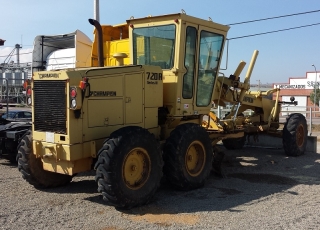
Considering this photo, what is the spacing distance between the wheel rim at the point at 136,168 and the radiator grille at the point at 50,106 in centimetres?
109

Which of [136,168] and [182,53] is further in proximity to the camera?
[182,53]

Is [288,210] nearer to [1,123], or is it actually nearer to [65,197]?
[65,197]

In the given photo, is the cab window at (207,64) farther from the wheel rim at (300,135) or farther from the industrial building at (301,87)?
the industrial building at (301,87)

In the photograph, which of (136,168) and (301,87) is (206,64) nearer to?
(136,168)

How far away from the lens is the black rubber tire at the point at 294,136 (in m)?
11.6

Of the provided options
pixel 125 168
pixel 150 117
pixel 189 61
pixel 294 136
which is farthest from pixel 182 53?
pixel 294 136

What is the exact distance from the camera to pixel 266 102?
40.5 ft

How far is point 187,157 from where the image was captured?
7645 mm

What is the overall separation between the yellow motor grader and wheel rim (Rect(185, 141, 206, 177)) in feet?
0.06

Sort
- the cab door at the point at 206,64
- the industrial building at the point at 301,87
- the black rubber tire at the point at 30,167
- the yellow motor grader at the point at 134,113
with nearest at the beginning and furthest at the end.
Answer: the yellow motor grader at the point at 134,113
the black rubber tire at the point at 30,167
the cab door at the point at 206,64
the industrial building at the point at 301,87

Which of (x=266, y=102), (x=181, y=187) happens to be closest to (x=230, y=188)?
(x=181, y=187)

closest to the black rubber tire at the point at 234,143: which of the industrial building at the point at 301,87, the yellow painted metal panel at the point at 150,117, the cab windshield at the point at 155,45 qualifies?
the cab windshield at the point at 155,45

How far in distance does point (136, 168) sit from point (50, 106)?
1.70m

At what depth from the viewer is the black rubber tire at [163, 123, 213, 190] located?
23.8 ft
